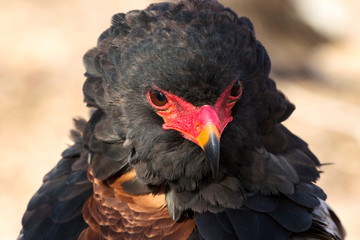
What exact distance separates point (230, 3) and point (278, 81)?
1838mm

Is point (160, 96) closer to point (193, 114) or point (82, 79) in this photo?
point (193, 114)

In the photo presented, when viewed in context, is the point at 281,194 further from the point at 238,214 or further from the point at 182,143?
the point at 182,143

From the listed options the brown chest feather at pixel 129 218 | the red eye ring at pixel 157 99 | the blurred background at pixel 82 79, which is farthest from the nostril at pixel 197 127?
the blurred background at pixel 82 79

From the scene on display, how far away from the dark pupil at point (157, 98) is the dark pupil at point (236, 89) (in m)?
0.40

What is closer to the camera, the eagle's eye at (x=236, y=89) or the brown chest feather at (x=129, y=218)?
the eagle's eye at (x=236, y=89)

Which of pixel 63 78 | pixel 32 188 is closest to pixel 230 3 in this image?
pixel 63 78

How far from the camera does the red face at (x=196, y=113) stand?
3.44 m

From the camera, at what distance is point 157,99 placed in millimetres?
3584

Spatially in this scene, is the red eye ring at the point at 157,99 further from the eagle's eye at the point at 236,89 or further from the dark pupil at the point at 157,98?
the eagle's eye at the point at 236,89

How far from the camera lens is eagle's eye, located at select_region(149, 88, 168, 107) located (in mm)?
3559

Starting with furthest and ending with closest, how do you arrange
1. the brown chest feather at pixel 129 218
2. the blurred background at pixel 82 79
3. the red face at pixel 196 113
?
the blurred background at pixel 82 79
the brown chest feather at pixel 129 218
the red face at pixel 196 113

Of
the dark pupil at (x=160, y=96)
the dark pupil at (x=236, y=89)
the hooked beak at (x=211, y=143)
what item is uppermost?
the dark pupil at (x=236, y=89)

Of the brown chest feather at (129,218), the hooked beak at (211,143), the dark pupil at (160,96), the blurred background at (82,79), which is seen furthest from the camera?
the blurred background at (82,79)

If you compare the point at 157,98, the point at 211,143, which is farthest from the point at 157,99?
the point at 211,143
